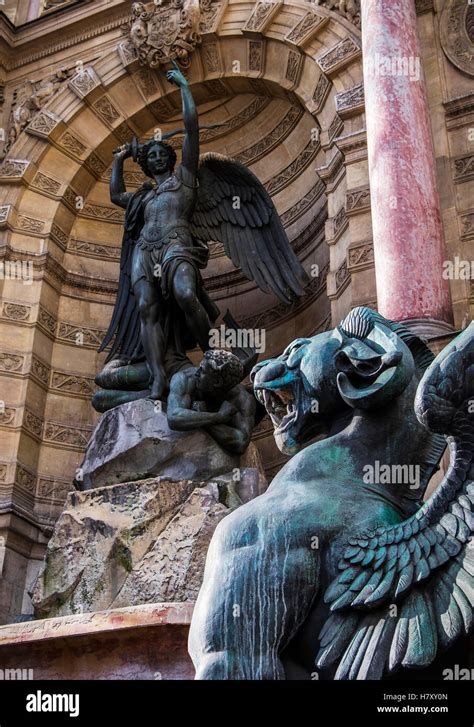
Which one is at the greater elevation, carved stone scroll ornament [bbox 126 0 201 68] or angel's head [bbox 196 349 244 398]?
carved stone scroll ornament [bbox 126 0 201 68]

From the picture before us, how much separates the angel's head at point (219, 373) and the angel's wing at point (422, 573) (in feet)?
12.9

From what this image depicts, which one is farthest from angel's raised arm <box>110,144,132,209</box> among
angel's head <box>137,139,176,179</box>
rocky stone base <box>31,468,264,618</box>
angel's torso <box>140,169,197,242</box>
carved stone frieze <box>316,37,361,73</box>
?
rocky stone base <box>31,468,264,618</box>

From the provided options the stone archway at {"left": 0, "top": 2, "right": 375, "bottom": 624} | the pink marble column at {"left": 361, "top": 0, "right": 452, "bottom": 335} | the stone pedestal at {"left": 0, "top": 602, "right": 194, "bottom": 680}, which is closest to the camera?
the stone pedestal at {"left": 0, "top": 602, "right": 194, "bottom": 680}

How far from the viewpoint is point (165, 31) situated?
9445 mm

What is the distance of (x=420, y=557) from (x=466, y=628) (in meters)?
0.17

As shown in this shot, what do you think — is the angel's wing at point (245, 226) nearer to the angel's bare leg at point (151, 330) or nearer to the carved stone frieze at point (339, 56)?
the angel's bare leg at point (151, 330)

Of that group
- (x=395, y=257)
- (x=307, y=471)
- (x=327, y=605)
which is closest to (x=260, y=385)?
(x=307, y=471)

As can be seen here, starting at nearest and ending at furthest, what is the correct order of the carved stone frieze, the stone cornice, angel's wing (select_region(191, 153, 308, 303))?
1. angel's wing (select_region(191, 153, 308, 303))
2. the carved stone frieze
3. the stone cornice

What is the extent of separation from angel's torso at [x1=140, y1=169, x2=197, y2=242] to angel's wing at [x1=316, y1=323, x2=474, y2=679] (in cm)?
524

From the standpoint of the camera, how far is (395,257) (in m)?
5.78

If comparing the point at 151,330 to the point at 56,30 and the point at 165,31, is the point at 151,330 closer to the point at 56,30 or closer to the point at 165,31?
the point at 165,31

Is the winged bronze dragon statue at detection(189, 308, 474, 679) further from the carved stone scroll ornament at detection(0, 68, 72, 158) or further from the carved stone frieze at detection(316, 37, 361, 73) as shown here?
the carved stone scroll ornament at detection(0, 68, 72, 158)

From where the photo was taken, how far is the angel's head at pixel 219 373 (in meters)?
5.90

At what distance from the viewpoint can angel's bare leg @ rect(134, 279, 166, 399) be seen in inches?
254
